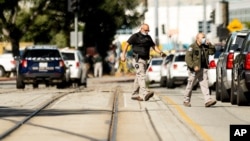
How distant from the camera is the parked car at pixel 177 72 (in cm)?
3891

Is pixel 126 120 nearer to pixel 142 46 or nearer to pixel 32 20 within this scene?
pixel 142 46

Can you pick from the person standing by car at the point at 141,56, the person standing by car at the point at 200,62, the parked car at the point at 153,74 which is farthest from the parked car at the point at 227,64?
the parked car at the point at 153,74

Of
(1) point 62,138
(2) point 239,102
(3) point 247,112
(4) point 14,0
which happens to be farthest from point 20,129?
(4) point 14,0

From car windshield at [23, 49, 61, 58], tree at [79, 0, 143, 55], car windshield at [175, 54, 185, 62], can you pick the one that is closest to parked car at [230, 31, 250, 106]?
car windshield at [23, 49, 61, 58]

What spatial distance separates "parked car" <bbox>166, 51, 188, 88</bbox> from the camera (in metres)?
38.9

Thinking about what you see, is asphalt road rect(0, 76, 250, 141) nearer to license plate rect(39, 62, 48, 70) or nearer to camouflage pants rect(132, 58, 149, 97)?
camouflage pants rect(132, 58, 149, 97)

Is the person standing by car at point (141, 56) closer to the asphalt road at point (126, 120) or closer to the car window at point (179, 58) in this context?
the asphalt road at point (126, 120)

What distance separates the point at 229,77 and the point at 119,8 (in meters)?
43.1

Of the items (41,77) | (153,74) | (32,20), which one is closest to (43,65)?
(41,77)

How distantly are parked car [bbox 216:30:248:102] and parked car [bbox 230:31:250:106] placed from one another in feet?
2.11

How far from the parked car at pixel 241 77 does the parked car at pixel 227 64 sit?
642mm

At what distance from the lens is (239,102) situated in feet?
69.5

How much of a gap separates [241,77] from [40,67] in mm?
14559

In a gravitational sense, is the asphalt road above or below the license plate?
below
